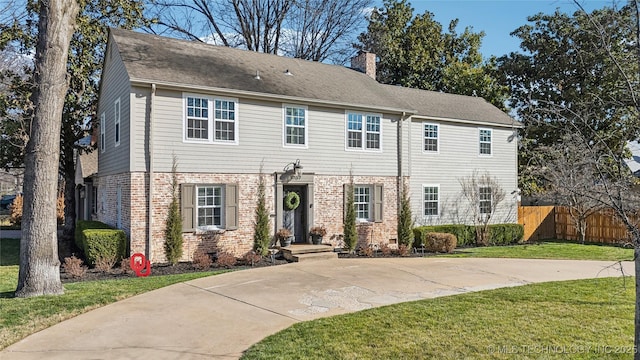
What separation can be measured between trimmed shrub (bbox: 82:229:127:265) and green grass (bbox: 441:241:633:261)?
10.3m

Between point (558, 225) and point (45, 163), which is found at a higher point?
point (45, 163)

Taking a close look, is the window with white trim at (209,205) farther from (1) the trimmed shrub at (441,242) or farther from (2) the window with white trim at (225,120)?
(1) the trimmed shrub at (441,242)

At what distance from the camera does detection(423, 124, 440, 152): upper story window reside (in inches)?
716

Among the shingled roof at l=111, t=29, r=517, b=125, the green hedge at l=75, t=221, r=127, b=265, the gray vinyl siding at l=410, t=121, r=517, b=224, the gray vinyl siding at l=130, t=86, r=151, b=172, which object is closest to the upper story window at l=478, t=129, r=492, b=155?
the gray vinyl siding at l=410, t=121, r=517, b=224

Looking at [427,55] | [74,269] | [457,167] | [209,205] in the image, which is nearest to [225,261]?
[209,205]

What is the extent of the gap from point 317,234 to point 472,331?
8.52m

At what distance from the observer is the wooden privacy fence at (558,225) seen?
1975 centimetres

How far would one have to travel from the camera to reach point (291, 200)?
563 inches

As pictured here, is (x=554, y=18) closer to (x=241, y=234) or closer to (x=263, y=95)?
(x=263, y=95)

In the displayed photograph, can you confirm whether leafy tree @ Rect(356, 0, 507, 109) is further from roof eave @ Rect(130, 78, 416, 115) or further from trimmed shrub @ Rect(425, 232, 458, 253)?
trimmed shrub @ Rect(425, 232, 458, 253)

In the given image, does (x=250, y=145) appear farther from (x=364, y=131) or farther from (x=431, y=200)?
(x=431, y=200)

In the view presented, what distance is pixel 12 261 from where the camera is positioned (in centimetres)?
1359

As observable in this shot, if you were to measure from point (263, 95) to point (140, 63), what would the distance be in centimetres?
368

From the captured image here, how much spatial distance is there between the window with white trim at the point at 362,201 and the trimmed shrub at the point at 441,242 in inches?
94.4
